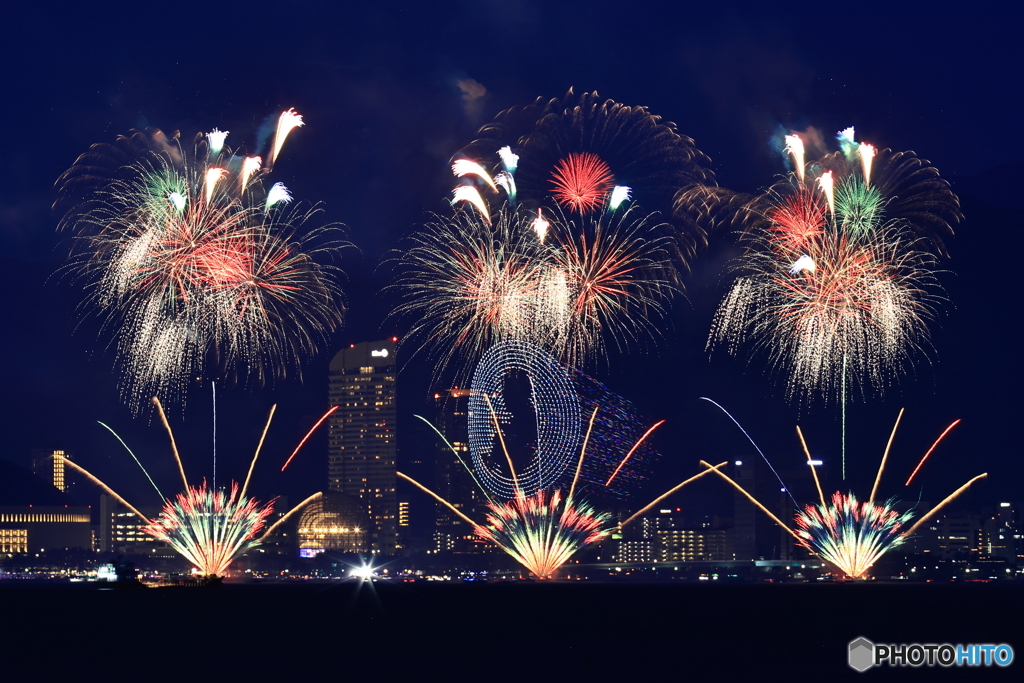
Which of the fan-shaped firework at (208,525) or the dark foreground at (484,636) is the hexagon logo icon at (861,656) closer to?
the dark foreground at (484,636)

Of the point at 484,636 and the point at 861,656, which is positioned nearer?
the point at 861,656

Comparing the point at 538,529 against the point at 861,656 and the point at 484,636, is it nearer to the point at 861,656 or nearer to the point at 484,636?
the point at 484,636

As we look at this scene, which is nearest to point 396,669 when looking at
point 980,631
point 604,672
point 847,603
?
point 604,672

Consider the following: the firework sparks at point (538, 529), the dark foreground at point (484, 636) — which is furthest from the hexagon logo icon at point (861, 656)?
the firework sparks at point (538, 529)

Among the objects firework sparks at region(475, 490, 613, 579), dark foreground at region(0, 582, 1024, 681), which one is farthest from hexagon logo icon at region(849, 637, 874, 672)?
firework sparks at region(475, 490, 613, 579)

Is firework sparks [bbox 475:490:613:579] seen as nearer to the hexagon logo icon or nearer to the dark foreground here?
the dark foreground

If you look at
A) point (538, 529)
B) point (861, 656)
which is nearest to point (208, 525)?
point (538, 529)

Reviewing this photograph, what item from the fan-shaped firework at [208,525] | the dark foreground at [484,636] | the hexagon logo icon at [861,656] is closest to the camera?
the dark foreground at [484,636]
